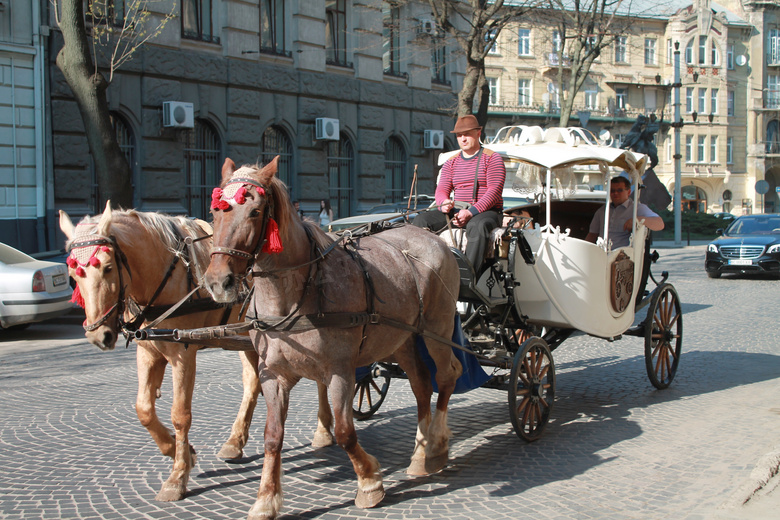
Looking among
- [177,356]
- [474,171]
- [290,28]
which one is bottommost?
[177,356]

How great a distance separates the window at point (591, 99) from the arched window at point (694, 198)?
12.0 metres

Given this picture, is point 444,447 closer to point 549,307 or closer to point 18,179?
point 549,307

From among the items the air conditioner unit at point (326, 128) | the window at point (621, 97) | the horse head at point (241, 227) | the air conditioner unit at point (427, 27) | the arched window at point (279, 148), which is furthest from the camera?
the window at point (621, 97)

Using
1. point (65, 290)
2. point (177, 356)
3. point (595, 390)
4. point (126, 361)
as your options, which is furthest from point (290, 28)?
point (177, 356)

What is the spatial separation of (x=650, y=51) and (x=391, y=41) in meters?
44.0

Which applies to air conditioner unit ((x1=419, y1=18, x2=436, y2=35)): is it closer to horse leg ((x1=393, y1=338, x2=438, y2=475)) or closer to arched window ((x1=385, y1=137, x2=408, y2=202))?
arched window ((x1=385, y1=137, x2=408, y2=202))

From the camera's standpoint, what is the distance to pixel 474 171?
22.2ft

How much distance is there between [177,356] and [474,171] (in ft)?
9.80

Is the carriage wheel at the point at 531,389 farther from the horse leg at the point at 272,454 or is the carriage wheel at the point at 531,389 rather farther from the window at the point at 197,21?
the window at the point at 197,21

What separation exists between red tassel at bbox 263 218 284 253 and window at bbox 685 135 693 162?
66258mm

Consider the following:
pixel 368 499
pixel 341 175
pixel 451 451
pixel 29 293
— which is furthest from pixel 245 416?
pixel 341 175

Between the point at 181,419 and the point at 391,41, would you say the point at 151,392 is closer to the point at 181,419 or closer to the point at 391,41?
the point at 181,419

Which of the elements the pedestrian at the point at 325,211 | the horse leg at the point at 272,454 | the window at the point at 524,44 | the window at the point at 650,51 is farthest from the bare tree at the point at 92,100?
the window at the point at 650,51

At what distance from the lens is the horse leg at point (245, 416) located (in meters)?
5.81
